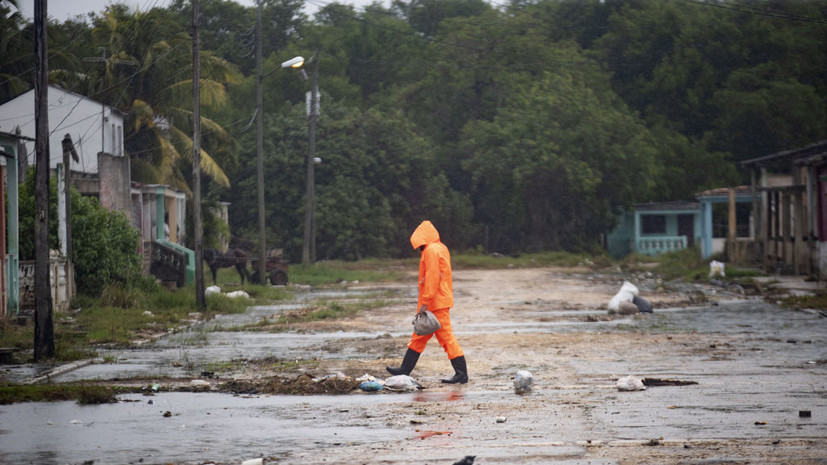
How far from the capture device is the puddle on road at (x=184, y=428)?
7926 millimetres

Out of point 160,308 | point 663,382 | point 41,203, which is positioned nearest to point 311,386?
point 663,382

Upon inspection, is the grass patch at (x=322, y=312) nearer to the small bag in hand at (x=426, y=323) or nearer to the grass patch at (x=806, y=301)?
the small bag in hand at (x=426, y=323)

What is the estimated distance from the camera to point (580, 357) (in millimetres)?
14609

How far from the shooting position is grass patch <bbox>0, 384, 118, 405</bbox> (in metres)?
10.4

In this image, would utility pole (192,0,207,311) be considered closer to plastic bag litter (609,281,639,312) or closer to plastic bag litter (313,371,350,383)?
plastic bag litter (609,281,639,312)

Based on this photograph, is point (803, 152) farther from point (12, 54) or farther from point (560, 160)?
point (12, 54)

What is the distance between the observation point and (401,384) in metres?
11.5

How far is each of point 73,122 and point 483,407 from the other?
2375 cm

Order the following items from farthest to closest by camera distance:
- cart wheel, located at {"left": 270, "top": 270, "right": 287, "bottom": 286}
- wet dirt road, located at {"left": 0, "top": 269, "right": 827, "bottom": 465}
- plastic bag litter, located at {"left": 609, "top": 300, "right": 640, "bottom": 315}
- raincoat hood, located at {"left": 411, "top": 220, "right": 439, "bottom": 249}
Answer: cart wheel, located at {"left": 270, "top": 270, "right": 287, "bottom": 286} → plastic bag litter, located at {"left": 609, "top": 300, "right": 640, "bottom": 315} → raincoat hood, located at {"left": 411, "top": 220, "right": 439, "bottom": 249} → wet dirt road, located at {"left": 0, "top": 269, "right": 827, "bottom": 465}

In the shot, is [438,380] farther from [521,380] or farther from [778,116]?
[778,116]

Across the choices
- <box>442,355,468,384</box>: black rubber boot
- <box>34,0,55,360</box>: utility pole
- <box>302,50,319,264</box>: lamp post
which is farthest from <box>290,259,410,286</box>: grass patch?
<box>442,355,468,384</box>: black rubber boot

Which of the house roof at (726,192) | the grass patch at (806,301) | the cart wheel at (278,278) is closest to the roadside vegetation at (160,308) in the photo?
the cart wheel at (278,278)

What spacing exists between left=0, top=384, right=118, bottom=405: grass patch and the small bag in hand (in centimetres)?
338

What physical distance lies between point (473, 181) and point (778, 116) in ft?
60.1
